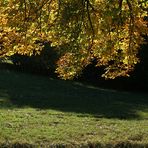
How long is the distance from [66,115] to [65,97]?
553 centimetres

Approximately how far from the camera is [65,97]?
73.9 feet

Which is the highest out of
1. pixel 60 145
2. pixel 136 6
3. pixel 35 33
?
pixel 136 6

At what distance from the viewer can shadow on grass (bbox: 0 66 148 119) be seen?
19.2 metres

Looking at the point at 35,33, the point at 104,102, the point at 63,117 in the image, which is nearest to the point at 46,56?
the point at 104,102

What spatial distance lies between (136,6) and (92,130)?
3.83 meters

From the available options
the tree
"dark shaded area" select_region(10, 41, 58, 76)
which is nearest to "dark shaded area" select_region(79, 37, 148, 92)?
"dark shaded area" select_region(10, 41, 58, 76)

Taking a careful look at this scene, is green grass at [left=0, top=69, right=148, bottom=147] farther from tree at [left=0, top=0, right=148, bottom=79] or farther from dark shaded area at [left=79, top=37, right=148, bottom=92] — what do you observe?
tree at [left=0, top=0, right=148, bottom=79]

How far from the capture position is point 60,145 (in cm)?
1148

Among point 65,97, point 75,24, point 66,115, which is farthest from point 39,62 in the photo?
point 75,24

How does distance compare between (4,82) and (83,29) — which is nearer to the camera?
(83,29)

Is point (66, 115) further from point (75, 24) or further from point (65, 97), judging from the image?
point (75, 24)

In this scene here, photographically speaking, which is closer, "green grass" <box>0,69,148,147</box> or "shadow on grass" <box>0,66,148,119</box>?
"green grass" <box>0,69,148,147</box>

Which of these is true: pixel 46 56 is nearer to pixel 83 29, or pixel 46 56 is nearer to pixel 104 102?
pixel 104 102

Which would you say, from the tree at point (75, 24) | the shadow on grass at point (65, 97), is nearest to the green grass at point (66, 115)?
the shadow on grass at point (65, 97)
